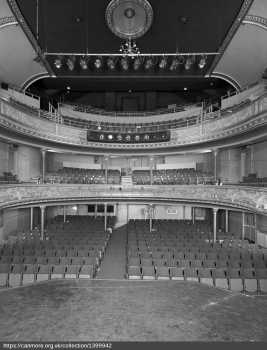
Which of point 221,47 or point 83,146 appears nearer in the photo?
point 221,47

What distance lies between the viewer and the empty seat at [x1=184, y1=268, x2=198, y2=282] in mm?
8837

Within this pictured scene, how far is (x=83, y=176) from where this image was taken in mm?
21125

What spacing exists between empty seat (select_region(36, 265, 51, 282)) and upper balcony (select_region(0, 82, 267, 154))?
7942 mm

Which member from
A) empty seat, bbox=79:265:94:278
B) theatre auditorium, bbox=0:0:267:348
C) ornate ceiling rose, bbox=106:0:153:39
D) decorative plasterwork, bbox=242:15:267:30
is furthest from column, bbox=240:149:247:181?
empty seat, bbox=79:265:94:278

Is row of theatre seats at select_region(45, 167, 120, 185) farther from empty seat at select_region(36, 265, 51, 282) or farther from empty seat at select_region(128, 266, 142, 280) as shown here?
empty seat at select_region(128, 266, 142, 280)

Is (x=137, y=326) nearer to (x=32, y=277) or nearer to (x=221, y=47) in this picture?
(x=32, y=277)

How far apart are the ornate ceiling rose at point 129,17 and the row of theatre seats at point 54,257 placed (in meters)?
11.9

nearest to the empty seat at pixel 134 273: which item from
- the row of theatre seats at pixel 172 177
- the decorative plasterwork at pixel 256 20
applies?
the row of theatre seats at pixel 172 177

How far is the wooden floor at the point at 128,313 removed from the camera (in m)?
3.13

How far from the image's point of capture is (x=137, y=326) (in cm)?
335

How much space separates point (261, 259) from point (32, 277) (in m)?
9.38

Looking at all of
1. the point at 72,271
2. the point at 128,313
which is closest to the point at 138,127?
the point at 72,271

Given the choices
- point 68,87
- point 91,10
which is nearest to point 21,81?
point 68,87

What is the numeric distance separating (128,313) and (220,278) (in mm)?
6083
